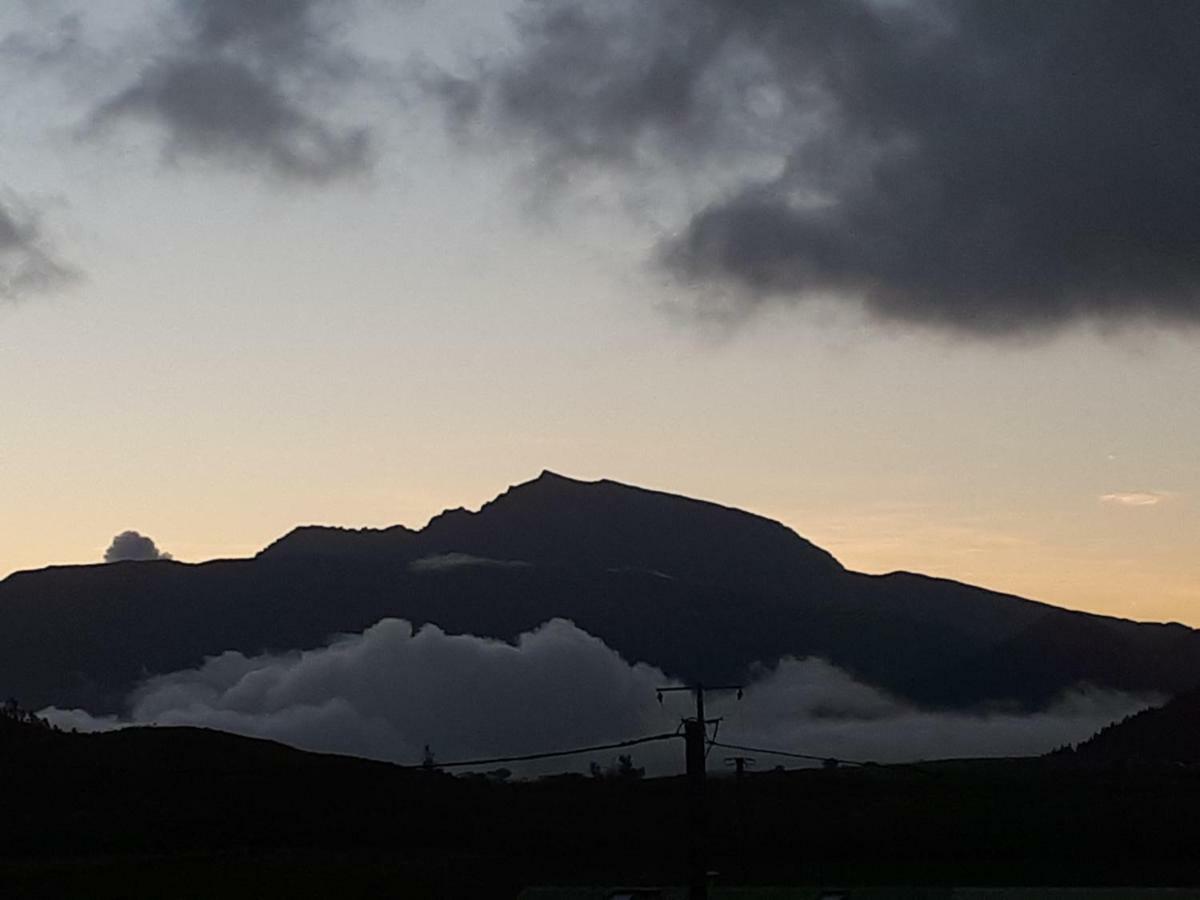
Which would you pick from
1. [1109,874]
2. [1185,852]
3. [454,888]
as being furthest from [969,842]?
[454,888]

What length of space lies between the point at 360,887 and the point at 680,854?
48.9 metres

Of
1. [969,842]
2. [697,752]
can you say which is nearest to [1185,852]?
[969,842]

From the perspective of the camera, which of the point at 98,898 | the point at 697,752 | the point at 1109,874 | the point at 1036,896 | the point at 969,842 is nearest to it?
the point at 697,752

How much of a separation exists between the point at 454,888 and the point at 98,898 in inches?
1270

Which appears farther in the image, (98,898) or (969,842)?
(969,842)

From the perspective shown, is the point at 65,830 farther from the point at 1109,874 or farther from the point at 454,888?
the point at 1109,874

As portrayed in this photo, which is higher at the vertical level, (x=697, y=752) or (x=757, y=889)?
(x=697, y=752)

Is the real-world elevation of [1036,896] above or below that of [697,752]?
below

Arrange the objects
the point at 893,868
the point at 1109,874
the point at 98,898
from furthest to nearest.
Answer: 1. the point at 893,868
2. the point at 1109,874
3. the point at 98,898

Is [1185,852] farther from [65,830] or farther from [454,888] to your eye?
[65,830]

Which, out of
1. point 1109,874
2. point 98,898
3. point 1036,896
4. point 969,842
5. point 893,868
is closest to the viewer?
point 1036,896

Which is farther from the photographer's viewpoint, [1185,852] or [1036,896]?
[1185,852]

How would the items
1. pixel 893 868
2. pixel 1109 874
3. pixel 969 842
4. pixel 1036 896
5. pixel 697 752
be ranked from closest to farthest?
pixel 697 752 → pixel 1036 896 → pixel 1109 874 → pixel 893 868 → pixel 969 842

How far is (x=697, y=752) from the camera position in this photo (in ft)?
199
